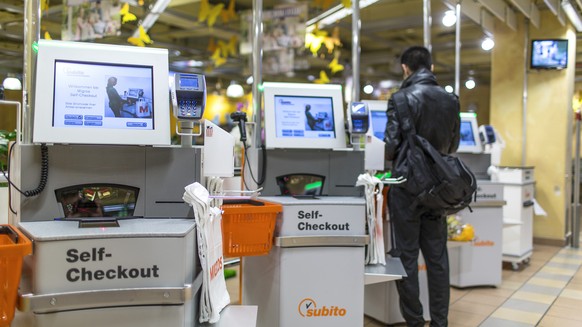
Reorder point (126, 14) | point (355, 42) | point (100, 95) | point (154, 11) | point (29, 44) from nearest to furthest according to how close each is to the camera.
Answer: point (100, 95)
point (29, 44)
point (355, 42)
point (126, 14)
point (154, 11)

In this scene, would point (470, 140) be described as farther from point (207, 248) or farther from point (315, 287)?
point (207, 248)

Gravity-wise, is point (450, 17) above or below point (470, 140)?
above

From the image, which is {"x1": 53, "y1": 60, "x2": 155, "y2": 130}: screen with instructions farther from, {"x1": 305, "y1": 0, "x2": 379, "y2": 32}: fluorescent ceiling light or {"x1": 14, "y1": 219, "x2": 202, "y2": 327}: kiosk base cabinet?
{"x1": 305, "y1": 0, "x2": 379, "y2": 32}: fluorescent ceiling light

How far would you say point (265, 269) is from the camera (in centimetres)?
294

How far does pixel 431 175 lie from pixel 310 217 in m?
0.86

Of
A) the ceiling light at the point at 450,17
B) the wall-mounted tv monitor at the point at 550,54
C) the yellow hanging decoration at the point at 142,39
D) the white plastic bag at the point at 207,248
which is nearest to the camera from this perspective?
the white plastic bag at the point at 207,248

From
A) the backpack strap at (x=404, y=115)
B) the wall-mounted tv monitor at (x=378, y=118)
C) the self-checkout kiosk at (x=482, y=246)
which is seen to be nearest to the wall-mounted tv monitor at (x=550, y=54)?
the self-checkout kiosk at (x=482, y=246)

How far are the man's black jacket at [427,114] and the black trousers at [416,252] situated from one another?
0.36 m

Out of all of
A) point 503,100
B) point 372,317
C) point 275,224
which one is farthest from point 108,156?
point 503,100

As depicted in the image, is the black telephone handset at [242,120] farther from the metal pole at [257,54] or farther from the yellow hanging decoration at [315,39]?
the yellow hanging decoration at [315,39]

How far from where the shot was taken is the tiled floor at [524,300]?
4.00m

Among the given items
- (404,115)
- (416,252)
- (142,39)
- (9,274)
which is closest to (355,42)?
(404,115)

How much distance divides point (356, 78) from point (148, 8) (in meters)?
3.77

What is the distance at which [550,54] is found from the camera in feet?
23.7
